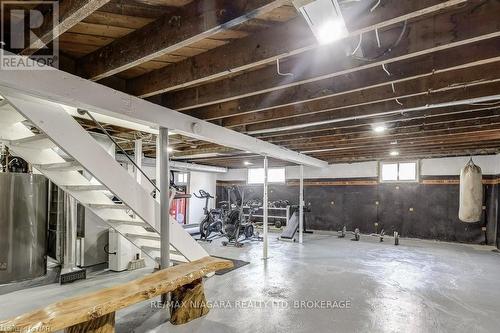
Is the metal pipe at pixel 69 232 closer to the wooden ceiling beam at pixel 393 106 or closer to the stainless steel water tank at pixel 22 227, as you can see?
the stainless steel water tank at pixel 22 227

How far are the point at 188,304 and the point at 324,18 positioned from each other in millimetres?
2795

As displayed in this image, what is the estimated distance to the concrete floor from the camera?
276cm

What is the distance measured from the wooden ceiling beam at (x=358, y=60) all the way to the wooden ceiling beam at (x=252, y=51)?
0.11 meters

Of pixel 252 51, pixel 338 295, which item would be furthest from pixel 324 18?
pixel 338 295

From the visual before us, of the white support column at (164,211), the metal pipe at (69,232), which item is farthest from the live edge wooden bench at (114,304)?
the metal pipe at (69,232)

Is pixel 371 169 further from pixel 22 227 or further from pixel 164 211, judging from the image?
pixel 22 227

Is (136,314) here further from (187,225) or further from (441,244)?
(441,244)

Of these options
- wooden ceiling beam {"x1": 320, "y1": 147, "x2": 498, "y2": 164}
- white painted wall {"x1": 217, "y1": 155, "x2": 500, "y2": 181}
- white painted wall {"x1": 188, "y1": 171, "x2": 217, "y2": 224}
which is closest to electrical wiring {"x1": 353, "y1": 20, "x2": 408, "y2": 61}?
wooden ceiling beam {"x1": 320, "y1": 147, "x2": 498, "y2": 164}

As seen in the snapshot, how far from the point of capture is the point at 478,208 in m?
5.77

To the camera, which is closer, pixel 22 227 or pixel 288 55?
pixel 288 55

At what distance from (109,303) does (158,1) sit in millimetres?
2090

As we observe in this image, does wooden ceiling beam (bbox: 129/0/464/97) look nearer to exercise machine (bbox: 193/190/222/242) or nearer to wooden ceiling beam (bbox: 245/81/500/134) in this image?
wooden ceiling beam (bbox: 245/81/500/134)

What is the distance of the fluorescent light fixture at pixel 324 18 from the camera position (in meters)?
1.28

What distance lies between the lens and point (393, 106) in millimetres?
3023
